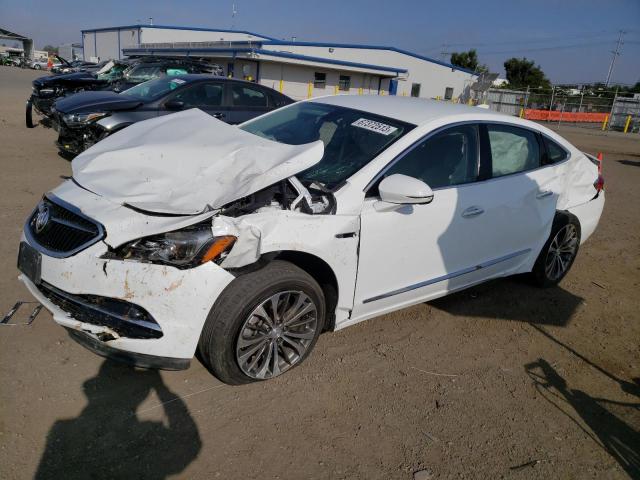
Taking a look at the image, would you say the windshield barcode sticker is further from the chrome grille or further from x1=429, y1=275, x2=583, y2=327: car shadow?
the chrome grille

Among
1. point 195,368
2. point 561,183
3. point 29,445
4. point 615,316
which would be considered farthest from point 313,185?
point 615,316

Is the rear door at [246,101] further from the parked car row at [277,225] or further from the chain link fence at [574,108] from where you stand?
the chain link fence at [574,108]

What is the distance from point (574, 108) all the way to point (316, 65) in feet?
59.5

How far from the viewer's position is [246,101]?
8.38 m

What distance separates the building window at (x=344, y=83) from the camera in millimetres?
33094

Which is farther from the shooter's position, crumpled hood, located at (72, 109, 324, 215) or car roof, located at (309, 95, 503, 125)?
car roof, located at (309, 95, 503, 125)

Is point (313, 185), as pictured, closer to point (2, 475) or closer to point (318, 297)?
point (318, 297)

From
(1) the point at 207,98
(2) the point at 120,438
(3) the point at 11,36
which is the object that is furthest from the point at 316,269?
(3) the point at 11,36

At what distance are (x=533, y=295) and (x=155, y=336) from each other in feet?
12.0

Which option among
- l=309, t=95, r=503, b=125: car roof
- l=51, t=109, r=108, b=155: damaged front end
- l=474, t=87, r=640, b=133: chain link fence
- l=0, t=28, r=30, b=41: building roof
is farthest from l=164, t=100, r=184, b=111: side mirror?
l=0, t=28, r=30, b=41: building roof

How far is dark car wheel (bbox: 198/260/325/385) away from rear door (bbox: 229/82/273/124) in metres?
5.82

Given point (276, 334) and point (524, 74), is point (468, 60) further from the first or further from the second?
point (276, 334)

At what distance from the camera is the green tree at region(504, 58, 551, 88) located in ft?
192

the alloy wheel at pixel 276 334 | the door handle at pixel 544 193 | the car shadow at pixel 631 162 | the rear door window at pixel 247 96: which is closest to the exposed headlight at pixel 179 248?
the alloy wheel at pixel 276 334
